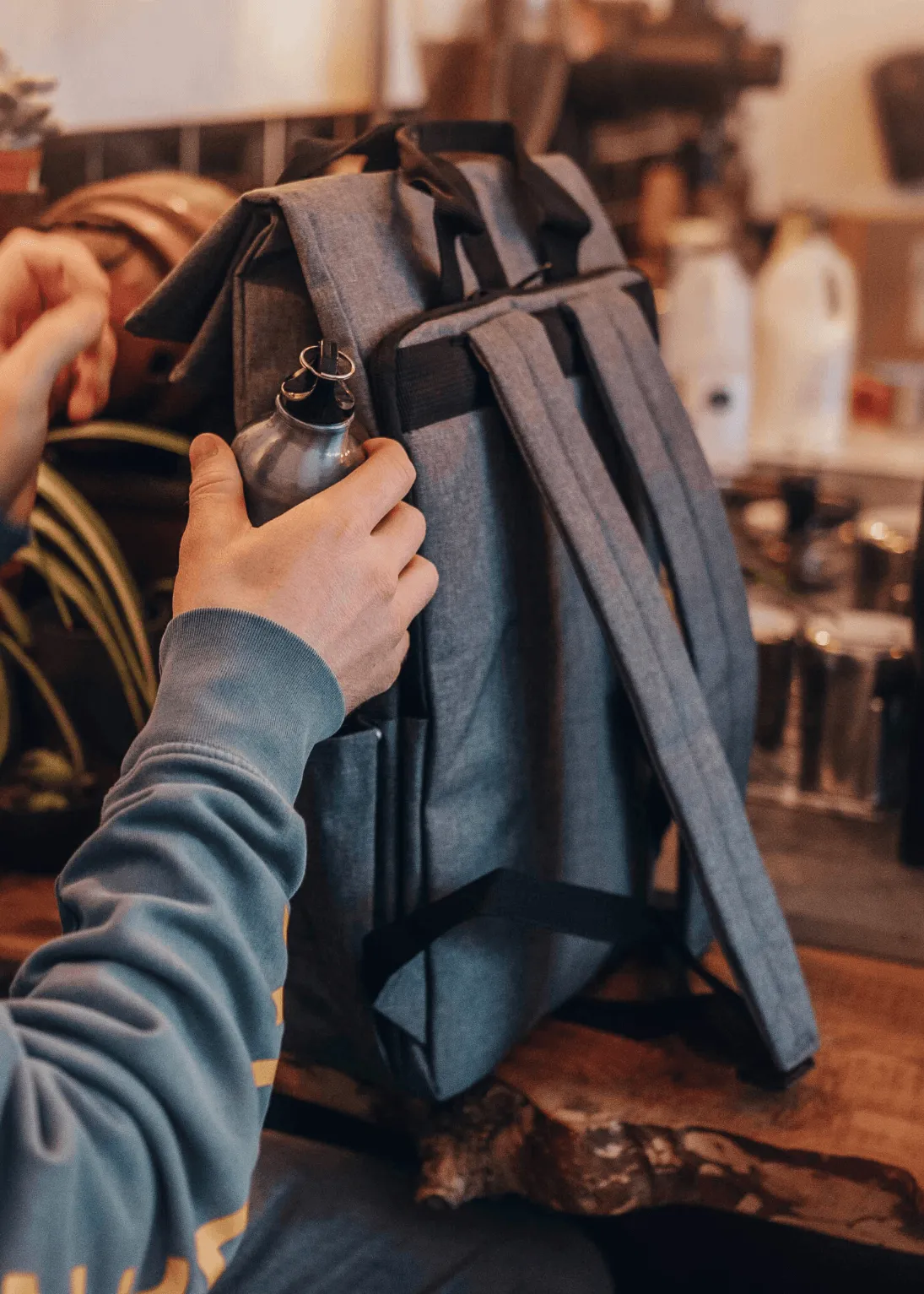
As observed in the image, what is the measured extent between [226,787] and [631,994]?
1.55ft

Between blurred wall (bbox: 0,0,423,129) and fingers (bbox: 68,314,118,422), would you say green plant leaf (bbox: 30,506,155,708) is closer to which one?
fingers (bbox: 68,314,118,422)

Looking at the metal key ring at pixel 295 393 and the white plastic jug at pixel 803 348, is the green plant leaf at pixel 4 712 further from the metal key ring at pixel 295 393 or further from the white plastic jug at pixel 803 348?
the white plastic jug at pixel 803 348

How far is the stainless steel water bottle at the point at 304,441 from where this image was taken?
655 millimetres

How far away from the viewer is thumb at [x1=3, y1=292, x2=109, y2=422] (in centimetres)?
79

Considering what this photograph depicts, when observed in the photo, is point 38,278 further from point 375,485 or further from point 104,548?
point 375,485

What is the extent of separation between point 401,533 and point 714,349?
56.5 inches

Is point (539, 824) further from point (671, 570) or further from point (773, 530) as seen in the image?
point (773, 530)

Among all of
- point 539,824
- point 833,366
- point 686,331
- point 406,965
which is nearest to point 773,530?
point 686,331

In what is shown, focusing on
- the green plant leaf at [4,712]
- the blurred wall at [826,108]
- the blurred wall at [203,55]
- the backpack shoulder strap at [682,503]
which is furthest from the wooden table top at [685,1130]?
the blurred wall at [826,108]

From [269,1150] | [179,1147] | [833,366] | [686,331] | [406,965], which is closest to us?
[179,1147]

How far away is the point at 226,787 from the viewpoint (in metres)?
0.56

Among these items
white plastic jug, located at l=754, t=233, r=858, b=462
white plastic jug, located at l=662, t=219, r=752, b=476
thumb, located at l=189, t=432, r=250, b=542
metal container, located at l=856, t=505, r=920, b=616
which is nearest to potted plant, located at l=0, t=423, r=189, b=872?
thumb, located at l=189, t=432, r=250, b=542

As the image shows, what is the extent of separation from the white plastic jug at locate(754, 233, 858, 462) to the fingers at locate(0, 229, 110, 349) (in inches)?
60.5

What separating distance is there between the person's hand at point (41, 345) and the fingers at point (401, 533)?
256 mm
